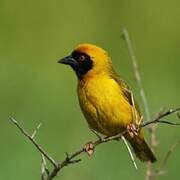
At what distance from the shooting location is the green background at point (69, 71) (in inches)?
355

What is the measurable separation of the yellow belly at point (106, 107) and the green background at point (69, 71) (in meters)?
0.90

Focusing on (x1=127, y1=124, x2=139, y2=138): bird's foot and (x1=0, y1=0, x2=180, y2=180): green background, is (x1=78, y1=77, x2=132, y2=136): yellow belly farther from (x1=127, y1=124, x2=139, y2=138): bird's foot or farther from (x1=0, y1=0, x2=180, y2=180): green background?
(x1=0, y1=0, x2=180, y2=180): green background

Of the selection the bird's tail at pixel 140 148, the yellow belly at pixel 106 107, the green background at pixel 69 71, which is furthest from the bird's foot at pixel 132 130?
the green background at pixel 69 71

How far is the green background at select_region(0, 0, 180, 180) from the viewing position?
29.6 feet

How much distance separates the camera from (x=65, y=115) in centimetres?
1062

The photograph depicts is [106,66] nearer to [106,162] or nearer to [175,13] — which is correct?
[106,162]

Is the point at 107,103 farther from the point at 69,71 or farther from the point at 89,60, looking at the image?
the point at 69,71

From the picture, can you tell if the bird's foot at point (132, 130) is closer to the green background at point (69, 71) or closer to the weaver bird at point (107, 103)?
the weaver bird at point (107, 103)

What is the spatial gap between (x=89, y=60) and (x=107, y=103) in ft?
2.11

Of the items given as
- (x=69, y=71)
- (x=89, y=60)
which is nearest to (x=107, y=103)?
(x=89, y=60)

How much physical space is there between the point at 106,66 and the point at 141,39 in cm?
585

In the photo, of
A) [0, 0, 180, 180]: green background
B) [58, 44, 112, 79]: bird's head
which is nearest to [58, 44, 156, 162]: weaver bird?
[58, 44, 112, 79]: bird's head

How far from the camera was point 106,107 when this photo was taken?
7418 millimetres

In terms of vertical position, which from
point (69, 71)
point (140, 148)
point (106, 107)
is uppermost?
point (106, 107)
